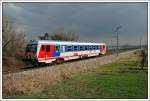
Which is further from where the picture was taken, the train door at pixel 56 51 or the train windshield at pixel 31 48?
the train door at pixel 56 51

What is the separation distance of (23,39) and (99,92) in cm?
2384

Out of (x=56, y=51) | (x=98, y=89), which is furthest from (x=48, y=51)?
(x=98, y=89)

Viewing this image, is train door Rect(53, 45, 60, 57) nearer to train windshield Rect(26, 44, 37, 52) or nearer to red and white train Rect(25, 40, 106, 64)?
red and white train Rect(25, 40, 106, 64)

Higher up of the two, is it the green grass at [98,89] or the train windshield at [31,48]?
the train windshield at [31,48]

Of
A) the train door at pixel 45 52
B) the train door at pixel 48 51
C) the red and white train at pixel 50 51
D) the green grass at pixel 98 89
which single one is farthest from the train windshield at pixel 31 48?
the green grass at pixel 98 89

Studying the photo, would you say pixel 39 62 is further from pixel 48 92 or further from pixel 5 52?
pixel 48 92

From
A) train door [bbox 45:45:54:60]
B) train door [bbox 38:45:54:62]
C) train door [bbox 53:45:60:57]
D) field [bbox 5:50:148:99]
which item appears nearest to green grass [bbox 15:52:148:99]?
field [bbox 5:50:148:99]

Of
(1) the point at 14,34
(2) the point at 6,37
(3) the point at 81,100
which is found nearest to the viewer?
(3) the point at 81,100

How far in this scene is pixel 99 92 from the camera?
10.2m

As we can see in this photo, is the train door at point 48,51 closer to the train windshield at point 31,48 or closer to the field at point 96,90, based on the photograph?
the train windshield at point 31,48

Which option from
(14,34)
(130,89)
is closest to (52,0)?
(130,89)

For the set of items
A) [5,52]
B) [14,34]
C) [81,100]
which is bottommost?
[81,100]

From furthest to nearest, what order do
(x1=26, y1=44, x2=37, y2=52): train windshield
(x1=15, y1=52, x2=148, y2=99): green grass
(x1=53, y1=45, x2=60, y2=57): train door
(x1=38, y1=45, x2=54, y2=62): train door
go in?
(x1=53, y1=45, x2=60, y2=57): train door, (x1=26, y1=44, x2=37, y2=52): train windshield, (x1=38, y1=45, x2=54, y2=62): train door, (x1=15, y1=52, x2=148, y2=99): green grass

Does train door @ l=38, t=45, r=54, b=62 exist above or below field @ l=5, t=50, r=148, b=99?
above
